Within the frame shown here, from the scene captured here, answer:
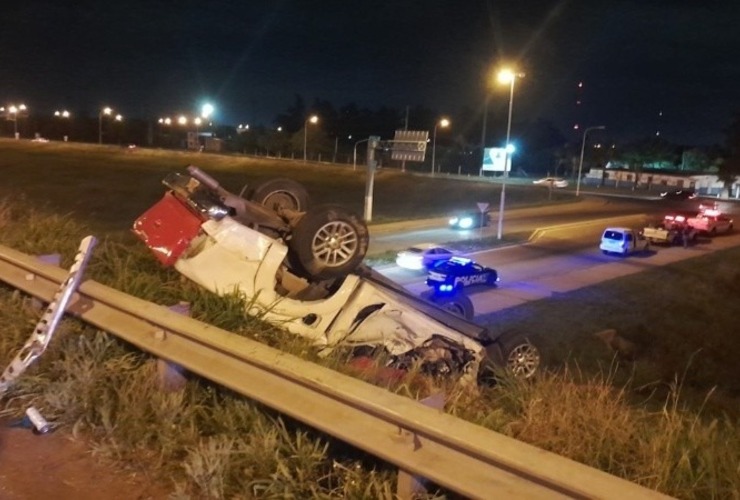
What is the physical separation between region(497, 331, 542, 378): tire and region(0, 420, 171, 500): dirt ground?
323cm

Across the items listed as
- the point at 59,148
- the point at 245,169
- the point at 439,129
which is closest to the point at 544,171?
the point at 439,129

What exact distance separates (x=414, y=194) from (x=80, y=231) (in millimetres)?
61648

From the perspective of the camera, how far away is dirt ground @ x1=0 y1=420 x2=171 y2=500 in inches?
139

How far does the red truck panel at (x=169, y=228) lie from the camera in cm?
523

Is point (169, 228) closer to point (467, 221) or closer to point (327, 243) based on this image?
point (327, 243)

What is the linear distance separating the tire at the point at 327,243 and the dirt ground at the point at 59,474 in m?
2.10

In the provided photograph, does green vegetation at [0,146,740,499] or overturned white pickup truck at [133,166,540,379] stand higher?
overturned white pickup truck at [133,166,540,379]

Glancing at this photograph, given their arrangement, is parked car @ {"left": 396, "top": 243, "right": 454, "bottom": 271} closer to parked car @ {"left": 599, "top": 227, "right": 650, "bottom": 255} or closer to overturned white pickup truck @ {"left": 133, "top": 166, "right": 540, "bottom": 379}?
parked car @ {"left": 599, "top": 227, "right": 650, "bottom": 255}

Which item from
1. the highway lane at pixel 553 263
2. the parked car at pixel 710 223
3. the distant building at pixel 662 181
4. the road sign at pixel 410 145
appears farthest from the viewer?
the distant building at pixel 662 181

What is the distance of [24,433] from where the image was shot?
420 cm

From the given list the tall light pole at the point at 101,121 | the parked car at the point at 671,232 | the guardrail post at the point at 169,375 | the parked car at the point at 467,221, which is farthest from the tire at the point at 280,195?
the tall light pole at the point at 101,121

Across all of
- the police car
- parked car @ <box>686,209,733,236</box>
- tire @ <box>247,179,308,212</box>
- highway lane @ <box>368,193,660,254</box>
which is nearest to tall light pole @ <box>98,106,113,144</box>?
highway lane @ <box>368,193,660,254</box>

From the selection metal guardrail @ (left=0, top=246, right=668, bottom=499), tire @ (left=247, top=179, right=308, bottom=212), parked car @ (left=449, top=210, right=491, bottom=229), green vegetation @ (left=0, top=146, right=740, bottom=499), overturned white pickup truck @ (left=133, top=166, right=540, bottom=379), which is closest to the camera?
metal guardrail @ (left=0, top=246, right=668, bottom=499)

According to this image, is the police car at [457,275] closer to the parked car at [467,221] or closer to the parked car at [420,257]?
the parked car at [420,257]
